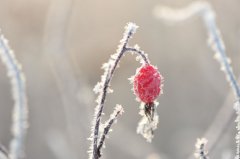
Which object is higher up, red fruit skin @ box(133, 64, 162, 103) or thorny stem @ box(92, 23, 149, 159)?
red fruit skin @ box(133, 64, 162, 103)

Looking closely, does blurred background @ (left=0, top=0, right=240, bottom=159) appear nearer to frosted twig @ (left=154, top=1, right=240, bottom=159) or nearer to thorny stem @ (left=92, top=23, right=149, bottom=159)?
frosted twig @ (left=154, top=1, right=240, bottom=159)

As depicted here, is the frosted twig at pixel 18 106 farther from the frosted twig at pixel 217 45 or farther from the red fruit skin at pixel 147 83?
the frosted twig at pixel 217 45

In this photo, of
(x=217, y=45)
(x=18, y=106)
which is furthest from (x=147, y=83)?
(x=18, y=106)

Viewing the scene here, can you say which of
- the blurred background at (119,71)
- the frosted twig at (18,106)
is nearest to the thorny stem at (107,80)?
the frosted twig at (18,106)

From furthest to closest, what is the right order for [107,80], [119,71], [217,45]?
[119,71] < [217,45] < [107,80]

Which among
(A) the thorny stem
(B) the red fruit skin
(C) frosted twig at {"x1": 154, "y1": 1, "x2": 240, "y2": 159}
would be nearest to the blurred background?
(C) frosted twig at {"x1": 154, "y1": 1, "x2": 240, "y2": 159}

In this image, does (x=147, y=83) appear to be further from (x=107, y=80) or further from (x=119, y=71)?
(x=119, y=71)

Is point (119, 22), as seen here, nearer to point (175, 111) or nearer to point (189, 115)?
point (175, 111)

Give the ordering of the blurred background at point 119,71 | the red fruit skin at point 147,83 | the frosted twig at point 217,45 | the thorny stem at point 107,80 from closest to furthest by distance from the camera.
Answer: the thorny stem at point 107,80
the frosted twig at point 217,45
the red fruit skin at point 147,83
the blurred background at point 119,71

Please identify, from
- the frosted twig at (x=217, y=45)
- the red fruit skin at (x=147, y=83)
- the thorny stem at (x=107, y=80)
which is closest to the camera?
the thorny stem at (x=107, y=80)
